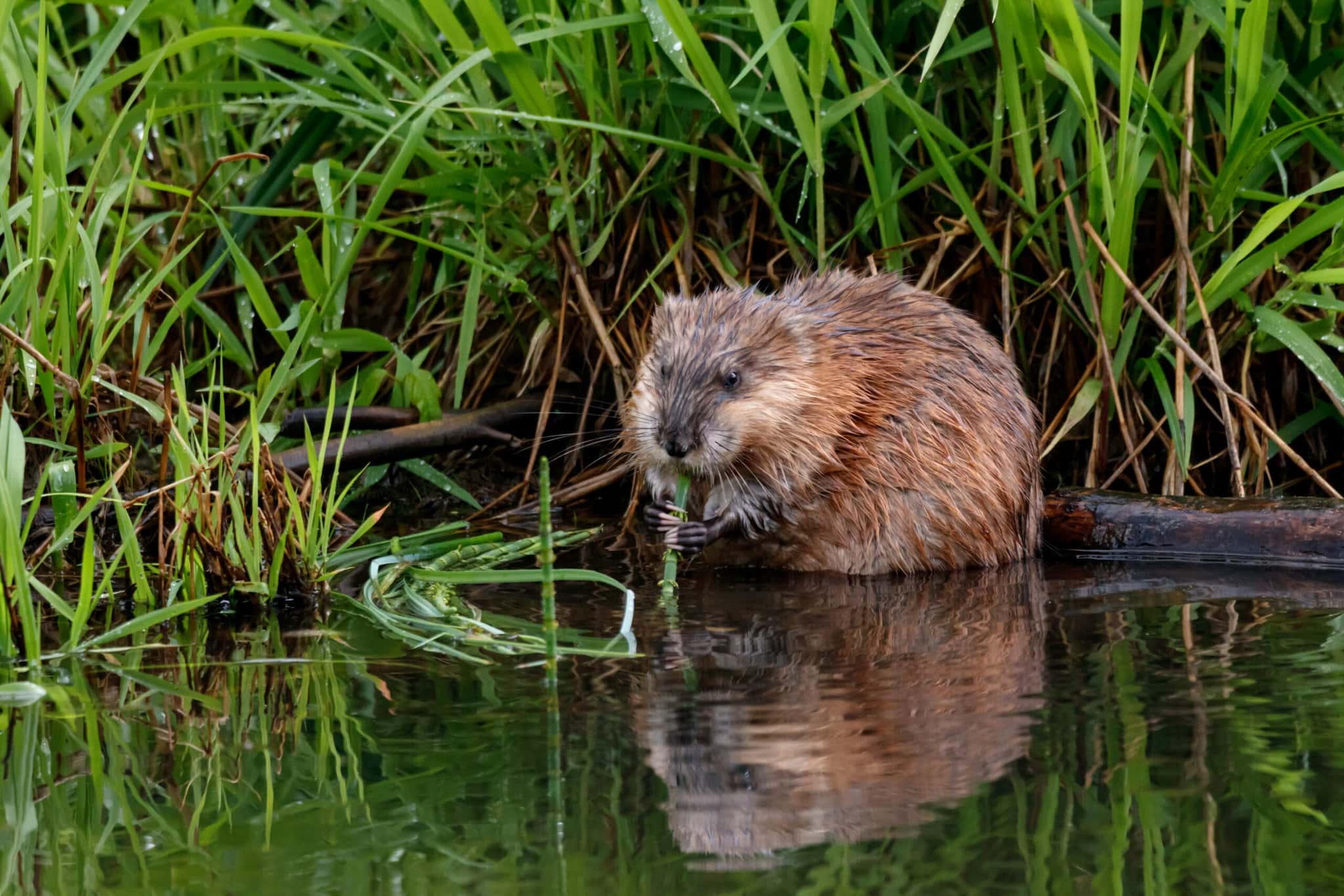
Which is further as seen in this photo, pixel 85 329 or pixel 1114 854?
pixel 85 329

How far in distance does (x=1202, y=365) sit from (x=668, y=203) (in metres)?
1.68

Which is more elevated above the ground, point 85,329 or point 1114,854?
point 85,329

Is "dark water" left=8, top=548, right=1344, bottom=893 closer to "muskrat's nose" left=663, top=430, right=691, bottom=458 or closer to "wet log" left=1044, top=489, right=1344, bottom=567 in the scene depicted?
"wet log" left=1044, top=489, right=1344, bottom=567

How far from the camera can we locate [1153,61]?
445 cm

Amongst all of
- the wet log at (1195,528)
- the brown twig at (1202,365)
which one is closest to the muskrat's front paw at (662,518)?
the wet log at (1195,528)

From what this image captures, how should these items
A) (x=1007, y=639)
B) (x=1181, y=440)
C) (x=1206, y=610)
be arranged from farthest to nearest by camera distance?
1. (x=1181, y=440)
2. (x=1206, y=610)
3. (x=1007, y=639)

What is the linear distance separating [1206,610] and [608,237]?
2.21m

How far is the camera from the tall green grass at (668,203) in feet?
12.7

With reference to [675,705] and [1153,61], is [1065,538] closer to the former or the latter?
[1153,61]

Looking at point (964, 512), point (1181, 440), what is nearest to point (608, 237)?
point (964, 512)

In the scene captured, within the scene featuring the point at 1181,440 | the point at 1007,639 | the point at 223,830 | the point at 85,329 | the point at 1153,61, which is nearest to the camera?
the point at 223,830

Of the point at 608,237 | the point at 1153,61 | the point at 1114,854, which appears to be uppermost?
the point at 1153,61

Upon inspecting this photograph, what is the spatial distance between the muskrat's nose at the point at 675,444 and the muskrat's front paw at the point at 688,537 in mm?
177

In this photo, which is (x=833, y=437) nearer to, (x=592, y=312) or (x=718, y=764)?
(x=592, y=312)
